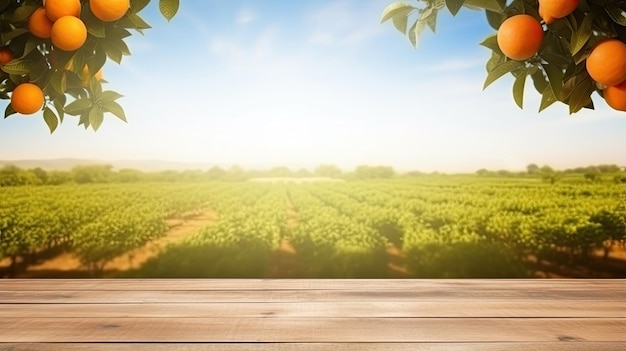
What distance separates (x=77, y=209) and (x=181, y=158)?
1.18 m

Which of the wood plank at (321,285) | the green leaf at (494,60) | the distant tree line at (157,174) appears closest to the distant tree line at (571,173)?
the distant tree line at (157,174)

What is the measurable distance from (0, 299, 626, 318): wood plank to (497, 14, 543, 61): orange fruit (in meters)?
0.62

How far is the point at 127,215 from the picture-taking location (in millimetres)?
4406

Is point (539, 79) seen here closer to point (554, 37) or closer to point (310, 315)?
point (554, 37)

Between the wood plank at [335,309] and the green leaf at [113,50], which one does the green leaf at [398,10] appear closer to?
the green leaf at [113,50]

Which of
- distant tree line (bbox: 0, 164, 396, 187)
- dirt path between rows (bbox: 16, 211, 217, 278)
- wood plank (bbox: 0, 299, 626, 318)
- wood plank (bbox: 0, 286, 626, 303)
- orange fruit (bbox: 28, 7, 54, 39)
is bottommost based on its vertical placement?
dirt path between rows (bbox: 16, 211, 217, 278)

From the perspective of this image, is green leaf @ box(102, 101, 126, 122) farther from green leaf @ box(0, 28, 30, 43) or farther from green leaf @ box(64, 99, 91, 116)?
green leaf @ box(0, 28, 30, 43)

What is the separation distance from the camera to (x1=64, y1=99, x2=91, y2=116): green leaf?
28.1 inches

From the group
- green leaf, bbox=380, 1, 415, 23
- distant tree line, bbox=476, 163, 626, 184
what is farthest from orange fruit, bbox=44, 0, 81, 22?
distant tree line, bbox=476, 163, 626, 184

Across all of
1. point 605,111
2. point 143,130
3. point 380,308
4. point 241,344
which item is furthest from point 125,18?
point 605,111

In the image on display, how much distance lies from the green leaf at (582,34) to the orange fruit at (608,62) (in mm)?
→ 18

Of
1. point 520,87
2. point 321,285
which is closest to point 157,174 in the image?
point 321,285

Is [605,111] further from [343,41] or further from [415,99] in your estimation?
[343,41]

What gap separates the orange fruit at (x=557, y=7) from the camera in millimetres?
455
